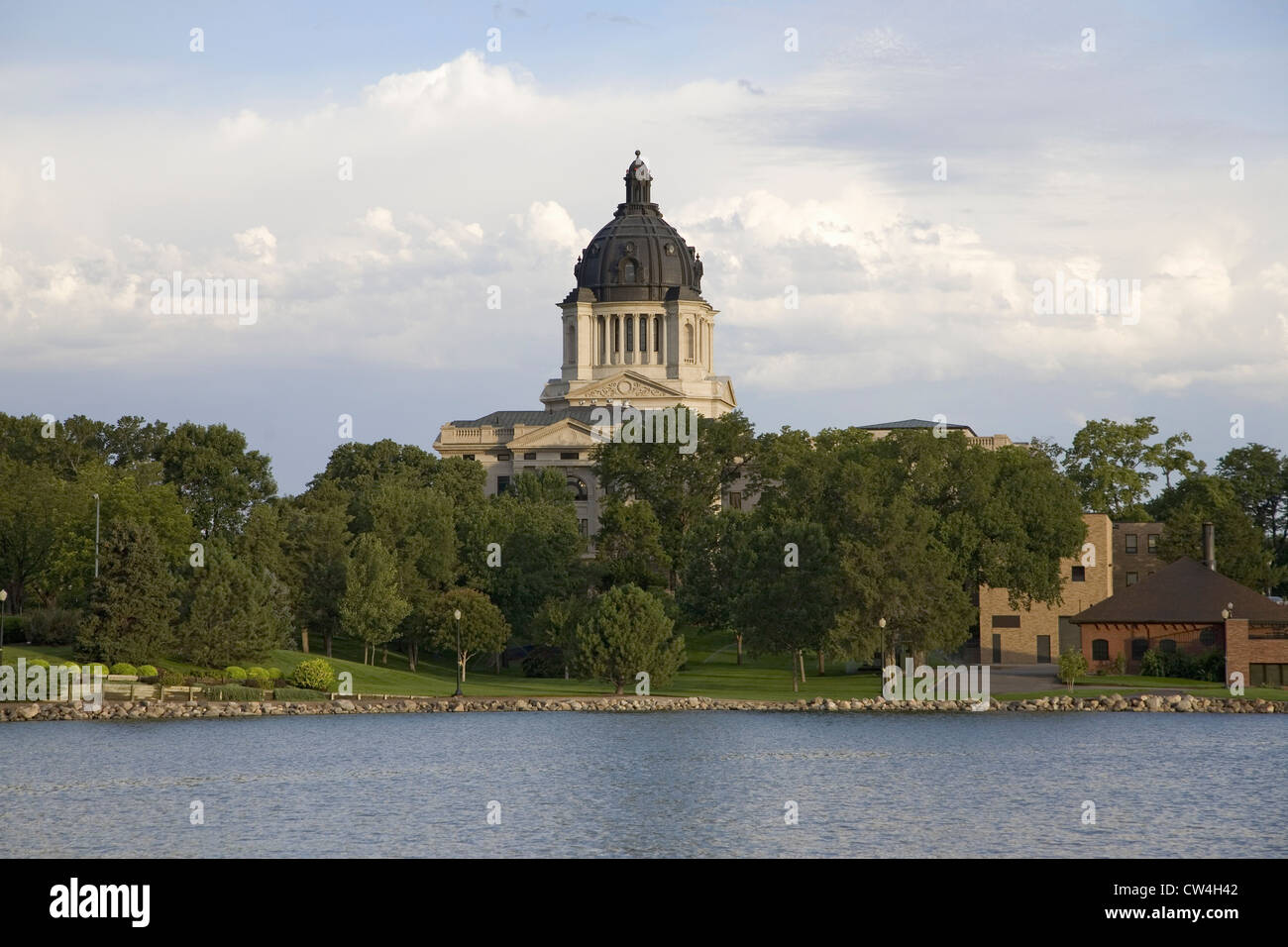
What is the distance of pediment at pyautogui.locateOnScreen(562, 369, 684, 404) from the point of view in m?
145

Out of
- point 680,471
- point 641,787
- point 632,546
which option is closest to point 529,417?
point 680,471

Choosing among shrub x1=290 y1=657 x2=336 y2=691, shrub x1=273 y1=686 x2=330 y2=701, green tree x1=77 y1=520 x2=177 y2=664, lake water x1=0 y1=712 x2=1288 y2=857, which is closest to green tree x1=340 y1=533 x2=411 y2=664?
shrub x1=290 y1=657 x2=336 y2=691

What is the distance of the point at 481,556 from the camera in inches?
3388

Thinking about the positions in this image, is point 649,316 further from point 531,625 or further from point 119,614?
point 119,614

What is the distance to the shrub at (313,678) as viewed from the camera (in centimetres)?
6738

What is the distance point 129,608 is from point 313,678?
7045mm

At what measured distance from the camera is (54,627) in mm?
69938

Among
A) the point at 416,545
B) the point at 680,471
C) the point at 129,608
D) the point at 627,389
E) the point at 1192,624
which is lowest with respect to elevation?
the point at 1192,624

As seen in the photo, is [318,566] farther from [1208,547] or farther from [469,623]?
[1208,547]

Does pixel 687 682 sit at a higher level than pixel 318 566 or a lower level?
lower

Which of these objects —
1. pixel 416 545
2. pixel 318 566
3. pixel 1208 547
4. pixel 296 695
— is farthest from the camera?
pixel 1208 547

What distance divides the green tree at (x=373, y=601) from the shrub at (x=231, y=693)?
33.2 feet
